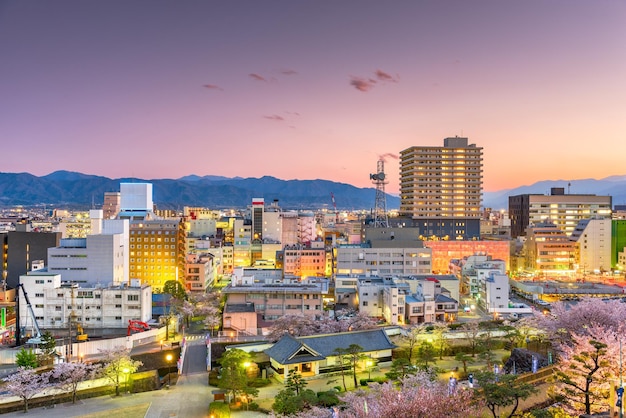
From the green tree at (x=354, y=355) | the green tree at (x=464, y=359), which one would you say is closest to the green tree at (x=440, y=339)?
the green tree at (x=464, y=359)

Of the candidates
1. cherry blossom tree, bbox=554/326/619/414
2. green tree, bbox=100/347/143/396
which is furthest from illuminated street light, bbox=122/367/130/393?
cherry blossom tree, bbox=554/326/619/414

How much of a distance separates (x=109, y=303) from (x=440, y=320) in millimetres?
23976

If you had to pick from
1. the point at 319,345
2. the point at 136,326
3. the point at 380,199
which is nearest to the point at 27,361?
the point at 136,326

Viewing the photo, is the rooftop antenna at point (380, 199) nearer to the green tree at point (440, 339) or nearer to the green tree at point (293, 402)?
the green tree at point (440, 339)

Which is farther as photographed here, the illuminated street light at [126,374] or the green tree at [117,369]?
the illuminated street light at [126,374]

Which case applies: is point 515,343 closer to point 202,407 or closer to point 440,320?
point 440,320

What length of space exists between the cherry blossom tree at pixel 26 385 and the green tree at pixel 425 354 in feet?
58.9

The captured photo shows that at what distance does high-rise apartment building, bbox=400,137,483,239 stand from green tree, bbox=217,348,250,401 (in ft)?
171

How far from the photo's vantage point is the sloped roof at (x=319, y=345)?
24.5m

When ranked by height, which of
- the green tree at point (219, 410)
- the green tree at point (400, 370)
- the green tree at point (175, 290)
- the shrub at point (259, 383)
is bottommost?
the shrub at point (259, 383)

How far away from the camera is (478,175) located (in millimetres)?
73125

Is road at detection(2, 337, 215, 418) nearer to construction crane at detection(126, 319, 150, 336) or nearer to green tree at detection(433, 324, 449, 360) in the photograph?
construction crane at detection(126, 319, 150, 336)

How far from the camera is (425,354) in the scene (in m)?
25.2

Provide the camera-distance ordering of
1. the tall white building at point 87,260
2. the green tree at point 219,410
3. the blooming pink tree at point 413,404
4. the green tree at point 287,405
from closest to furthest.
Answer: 1. the blooming pink tree at point 413,404
2. the green tree at point 287,405
3. the green tree at point 219,410
4. the tall white building at point 87,260
